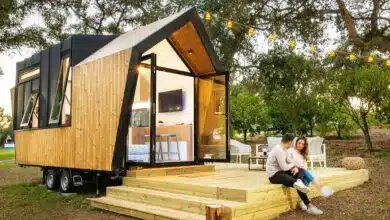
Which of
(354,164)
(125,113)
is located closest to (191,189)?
(125,113)

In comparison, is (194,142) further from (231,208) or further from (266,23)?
(266,23)

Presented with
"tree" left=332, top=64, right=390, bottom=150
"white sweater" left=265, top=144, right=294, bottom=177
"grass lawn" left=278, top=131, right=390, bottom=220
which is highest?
"tree" left=332, top=64, right=390, bottom=150

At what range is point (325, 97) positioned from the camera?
1262 centimetres

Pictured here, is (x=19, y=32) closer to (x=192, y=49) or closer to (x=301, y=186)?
(x=192, y=49)

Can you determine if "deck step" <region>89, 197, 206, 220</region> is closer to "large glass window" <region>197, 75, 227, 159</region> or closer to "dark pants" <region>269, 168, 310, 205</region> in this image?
"dark pants" <region>269, 168, 310, 205</region>

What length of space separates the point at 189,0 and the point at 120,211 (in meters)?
10.3

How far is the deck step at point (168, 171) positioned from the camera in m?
7.00

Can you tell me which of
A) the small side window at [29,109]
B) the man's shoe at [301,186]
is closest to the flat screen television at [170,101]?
the small side window at [29,109]

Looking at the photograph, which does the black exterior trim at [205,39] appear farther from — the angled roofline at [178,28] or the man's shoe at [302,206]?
the man's shoe at [302,206]

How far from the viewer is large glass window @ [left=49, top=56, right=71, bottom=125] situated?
824 centimetres

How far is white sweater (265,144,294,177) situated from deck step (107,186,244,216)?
2.86ft

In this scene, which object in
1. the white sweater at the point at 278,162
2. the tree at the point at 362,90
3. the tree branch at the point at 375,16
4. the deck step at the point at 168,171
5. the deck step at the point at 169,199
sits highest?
the tree branch at the point at 375,16

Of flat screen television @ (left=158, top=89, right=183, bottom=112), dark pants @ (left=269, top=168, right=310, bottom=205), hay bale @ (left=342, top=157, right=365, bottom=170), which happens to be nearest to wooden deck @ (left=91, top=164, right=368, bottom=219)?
dark pants @ (left=269, top=168, right=310, bottom=205)

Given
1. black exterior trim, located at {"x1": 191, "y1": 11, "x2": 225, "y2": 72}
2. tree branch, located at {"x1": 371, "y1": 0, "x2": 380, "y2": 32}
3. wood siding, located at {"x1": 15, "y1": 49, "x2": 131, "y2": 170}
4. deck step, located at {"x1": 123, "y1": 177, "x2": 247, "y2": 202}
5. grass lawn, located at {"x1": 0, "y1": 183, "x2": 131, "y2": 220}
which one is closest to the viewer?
deck step, located at {"x1": 123, "y1": 177, "x2": 247, "y2": 202}
